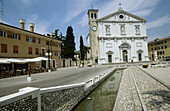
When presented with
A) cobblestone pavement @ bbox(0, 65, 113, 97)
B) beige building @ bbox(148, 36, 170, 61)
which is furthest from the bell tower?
cobblestone pavement @ bbox(0, 65, 113, 97)

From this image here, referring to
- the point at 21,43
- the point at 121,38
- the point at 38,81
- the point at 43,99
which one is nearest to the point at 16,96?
the point at 43,99

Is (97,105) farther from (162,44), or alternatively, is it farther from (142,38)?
(162,44)

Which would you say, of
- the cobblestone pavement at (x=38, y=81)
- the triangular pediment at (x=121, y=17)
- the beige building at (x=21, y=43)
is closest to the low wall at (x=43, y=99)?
the cobblestone pavement at (x=38, y=81)

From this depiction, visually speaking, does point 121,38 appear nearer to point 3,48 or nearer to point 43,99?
point 3,48

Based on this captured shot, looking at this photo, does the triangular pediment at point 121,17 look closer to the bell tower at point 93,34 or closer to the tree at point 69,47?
the bell tower at point 93,34

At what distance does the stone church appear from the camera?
40.8 meters

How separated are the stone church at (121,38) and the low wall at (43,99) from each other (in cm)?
3524

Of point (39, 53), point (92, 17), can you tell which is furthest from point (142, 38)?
point (39, 53)

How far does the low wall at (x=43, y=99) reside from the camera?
2.65 meters

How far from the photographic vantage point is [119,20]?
4219cm

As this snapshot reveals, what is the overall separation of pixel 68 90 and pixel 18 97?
7.70 feet

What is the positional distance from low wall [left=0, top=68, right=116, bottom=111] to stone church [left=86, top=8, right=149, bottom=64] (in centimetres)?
3524

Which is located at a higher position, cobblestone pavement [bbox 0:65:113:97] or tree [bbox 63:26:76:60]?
tree [bbox 63:26:76:60]

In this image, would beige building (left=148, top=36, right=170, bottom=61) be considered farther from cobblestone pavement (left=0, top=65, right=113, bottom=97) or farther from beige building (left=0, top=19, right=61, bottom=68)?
cobblestone pavement (left=0, top=65, right=113, bottom=97)
